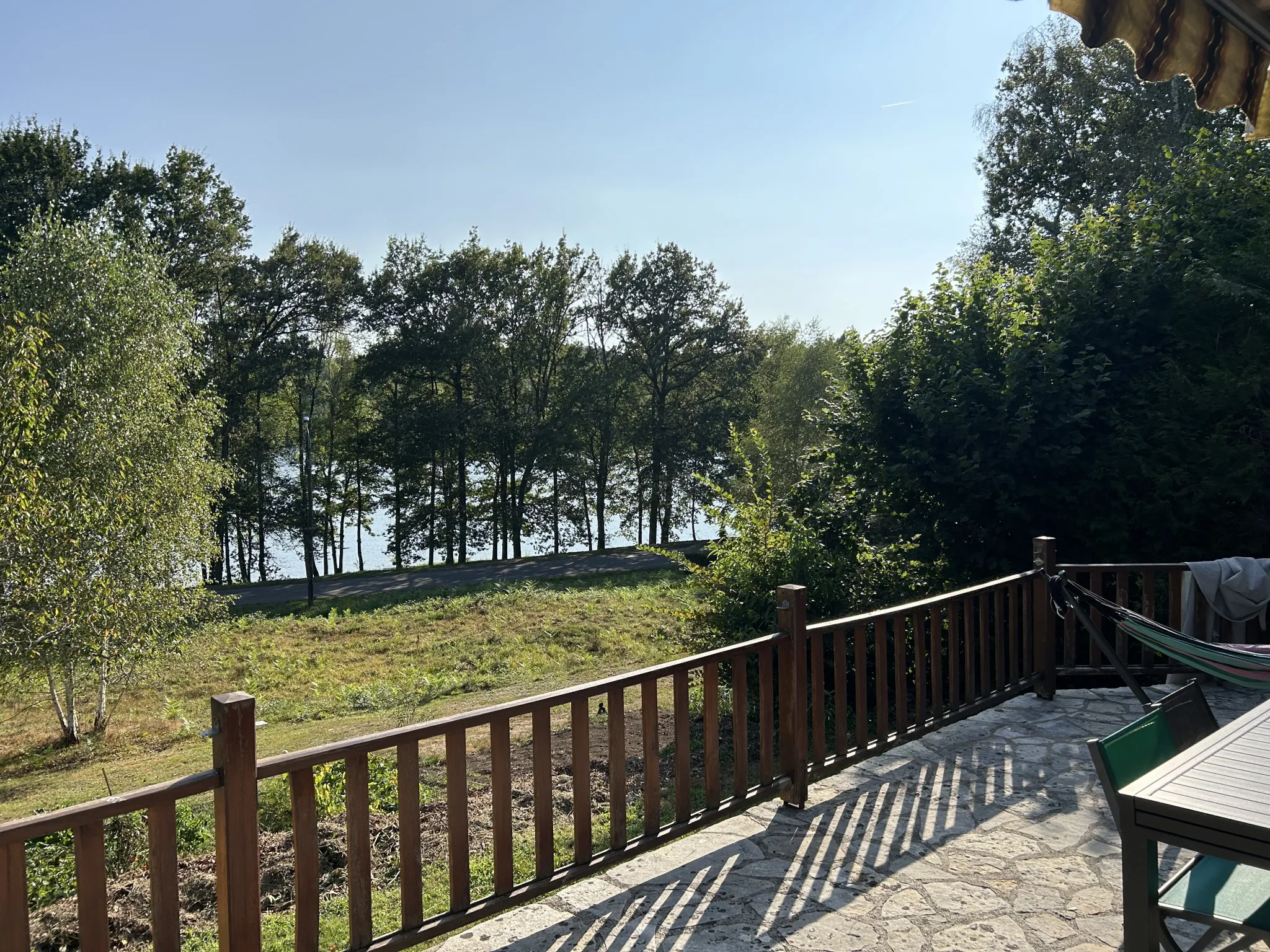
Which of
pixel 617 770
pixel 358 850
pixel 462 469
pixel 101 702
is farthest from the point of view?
pixel 462 469

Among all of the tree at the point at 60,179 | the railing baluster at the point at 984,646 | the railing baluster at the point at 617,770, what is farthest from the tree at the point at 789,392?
the railing baluster at the point at 617,770

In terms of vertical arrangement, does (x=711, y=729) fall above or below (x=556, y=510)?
above

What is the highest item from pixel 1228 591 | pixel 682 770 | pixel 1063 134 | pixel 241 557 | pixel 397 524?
pixel 1063 134

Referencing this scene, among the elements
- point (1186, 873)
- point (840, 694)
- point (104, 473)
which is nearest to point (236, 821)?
point (1186, 873)

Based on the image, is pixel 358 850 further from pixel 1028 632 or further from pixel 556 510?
pixel 556 510

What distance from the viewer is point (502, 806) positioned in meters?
2.88

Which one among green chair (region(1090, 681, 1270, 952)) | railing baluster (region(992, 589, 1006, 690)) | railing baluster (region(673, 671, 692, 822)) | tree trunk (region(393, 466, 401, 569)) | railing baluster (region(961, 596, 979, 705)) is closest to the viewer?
green chair (region(1090, 681, 1270, 952))

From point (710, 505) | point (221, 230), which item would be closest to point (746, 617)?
point (710, 505)

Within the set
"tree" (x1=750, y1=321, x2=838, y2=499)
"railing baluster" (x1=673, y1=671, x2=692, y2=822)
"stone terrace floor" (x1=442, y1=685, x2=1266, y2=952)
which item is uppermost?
"tree" (x1=750, y1=321, x2=838, y2=499)

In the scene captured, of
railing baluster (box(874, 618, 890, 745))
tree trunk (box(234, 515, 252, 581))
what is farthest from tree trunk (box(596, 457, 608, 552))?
railing baluster (box(874, 618, 890, 745))

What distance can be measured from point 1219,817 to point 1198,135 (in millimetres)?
8904

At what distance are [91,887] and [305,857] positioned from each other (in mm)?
545

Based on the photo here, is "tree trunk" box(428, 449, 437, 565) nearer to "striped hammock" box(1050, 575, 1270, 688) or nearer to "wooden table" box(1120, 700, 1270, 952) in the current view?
"striped hammock" box(1050, 575, 1270, 688)

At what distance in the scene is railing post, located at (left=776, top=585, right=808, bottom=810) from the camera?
3.87 meters
